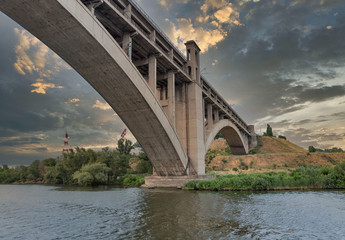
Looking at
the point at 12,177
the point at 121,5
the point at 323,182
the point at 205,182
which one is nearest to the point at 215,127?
the point at 205,182

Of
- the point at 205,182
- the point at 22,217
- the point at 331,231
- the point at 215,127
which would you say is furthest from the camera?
the point at 215,127

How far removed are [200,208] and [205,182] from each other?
36.2 ft

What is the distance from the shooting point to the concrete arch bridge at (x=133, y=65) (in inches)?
575

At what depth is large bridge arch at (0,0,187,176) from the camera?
46.0 ft

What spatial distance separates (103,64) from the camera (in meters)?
17.8

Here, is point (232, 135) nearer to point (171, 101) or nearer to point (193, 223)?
point (171, 101)

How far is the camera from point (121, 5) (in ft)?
62.3

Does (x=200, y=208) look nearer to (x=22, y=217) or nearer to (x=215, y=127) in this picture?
(x=22, y=217)

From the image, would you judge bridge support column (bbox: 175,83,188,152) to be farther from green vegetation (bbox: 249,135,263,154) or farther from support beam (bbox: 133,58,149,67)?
green vegetation (bbox: 249,135,263,154)

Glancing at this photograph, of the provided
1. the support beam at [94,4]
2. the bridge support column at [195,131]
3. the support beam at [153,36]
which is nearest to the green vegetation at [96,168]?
the bridge support column at [195,131]

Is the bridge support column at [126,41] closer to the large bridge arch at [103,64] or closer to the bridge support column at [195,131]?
the large bridge arch at [103,64]

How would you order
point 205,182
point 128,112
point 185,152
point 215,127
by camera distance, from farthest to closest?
1. point 215,127
2. point 185,152
3. point 205,182
4. point 128,112

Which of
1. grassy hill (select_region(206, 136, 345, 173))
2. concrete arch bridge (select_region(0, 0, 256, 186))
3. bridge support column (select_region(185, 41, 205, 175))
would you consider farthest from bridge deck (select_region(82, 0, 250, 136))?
grassy hill (select_region(206, 136, 345, 173))

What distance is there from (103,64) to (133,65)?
2.38 meters
